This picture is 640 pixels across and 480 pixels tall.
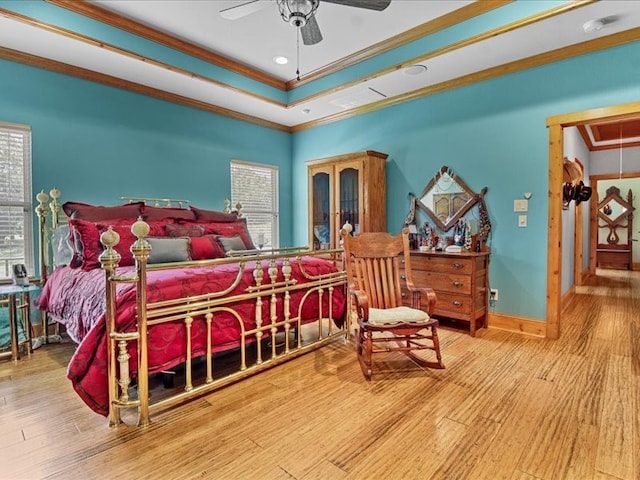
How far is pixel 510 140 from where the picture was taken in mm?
3484

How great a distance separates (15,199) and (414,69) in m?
4.12

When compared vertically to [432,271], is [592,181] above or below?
above

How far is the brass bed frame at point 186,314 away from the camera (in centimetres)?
178

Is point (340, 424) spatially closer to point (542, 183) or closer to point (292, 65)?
point (542, 183)

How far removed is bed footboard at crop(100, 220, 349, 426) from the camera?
1.78 metres

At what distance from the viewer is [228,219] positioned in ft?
12.8

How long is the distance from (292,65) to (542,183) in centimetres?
307

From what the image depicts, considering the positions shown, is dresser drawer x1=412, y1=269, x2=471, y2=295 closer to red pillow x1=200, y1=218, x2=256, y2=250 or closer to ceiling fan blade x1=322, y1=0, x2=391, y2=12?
red pillow x1=200, y1=218, x2=256, y2=250

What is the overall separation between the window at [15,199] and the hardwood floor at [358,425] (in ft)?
3.36

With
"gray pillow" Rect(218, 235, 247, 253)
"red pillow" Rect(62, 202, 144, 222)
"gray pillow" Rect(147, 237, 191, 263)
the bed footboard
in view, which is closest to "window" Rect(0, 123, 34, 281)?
"red pillow" Rect(62, 202, 144, 222)

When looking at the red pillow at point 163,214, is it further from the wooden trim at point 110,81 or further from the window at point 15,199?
the wooden trim at point 110,81

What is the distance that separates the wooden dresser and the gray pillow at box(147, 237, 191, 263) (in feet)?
7.65

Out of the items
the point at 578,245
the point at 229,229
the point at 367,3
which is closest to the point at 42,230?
the point at 229,229

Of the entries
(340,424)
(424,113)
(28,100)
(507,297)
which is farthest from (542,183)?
(28,100)
